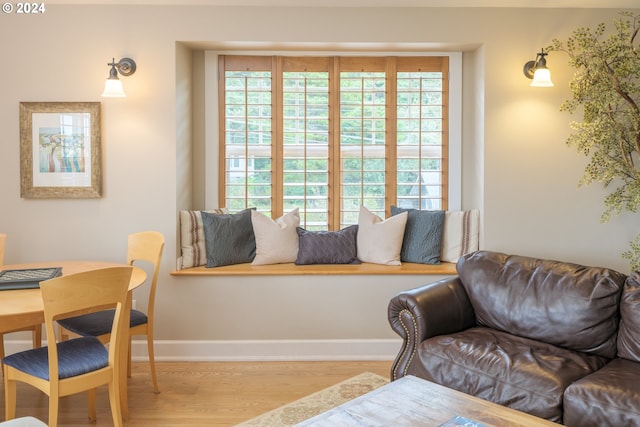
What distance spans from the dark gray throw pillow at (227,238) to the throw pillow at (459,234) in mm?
1491

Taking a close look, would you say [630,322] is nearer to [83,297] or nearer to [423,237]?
[423,237]

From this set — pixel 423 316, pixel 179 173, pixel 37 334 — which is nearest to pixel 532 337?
pixel 423 316

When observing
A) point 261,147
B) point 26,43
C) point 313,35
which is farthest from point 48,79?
point 313,35

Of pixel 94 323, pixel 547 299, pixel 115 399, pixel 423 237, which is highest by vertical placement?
pixel 423 237

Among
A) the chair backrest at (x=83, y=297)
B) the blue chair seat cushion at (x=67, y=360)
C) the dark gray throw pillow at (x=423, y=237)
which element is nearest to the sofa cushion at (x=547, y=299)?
the dark gray throw pillow at (x=423, y=237)

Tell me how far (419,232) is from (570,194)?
1.11 m

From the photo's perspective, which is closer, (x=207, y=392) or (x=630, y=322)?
(x=630, y=322)

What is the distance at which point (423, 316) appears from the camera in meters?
2.86

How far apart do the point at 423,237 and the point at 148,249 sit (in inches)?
77.3

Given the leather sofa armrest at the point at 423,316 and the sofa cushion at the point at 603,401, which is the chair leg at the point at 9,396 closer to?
the leather sofa armrest at the point at 423,316

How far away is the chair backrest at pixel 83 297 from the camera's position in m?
2.26

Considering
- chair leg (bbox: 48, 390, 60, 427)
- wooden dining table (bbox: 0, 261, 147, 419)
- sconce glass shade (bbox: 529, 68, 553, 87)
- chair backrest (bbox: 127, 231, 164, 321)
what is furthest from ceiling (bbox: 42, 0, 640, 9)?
chair leg (bbox: 48, 390, 60, 427)

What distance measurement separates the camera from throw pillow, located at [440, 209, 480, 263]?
4.01m

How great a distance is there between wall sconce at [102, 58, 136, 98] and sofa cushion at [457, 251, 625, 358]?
247cm
